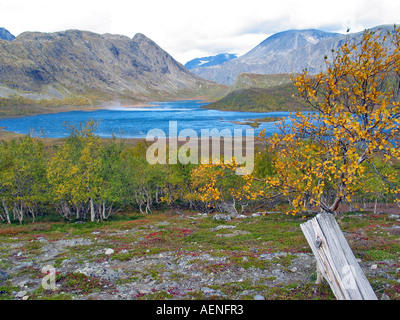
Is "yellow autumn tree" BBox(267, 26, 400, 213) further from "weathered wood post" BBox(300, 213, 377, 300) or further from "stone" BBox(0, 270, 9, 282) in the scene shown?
"stone" BBox(0, 270, 9, 282)

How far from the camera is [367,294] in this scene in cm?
795

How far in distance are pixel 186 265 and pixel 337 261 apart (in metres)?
9.00

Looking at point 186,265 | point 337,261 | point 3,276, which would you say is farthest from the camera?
point 186,265

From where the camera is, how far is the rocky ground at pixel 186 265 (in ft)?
37.3

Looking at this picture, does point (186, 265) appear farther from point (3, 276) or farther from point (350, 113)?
point (350, 113)

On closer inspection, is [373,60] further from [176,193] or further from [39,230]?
[176,193]

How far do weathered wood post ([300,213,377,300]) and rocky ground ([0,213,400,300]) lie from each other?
195cm

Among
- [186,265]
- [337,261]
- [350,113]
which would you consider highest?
[350,113]

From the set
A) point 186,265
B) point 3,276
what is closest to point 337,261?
point 186,265

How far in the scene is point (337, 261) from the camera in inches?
338

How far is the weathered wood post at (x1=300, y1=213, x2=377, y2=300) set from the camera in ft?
26.6
